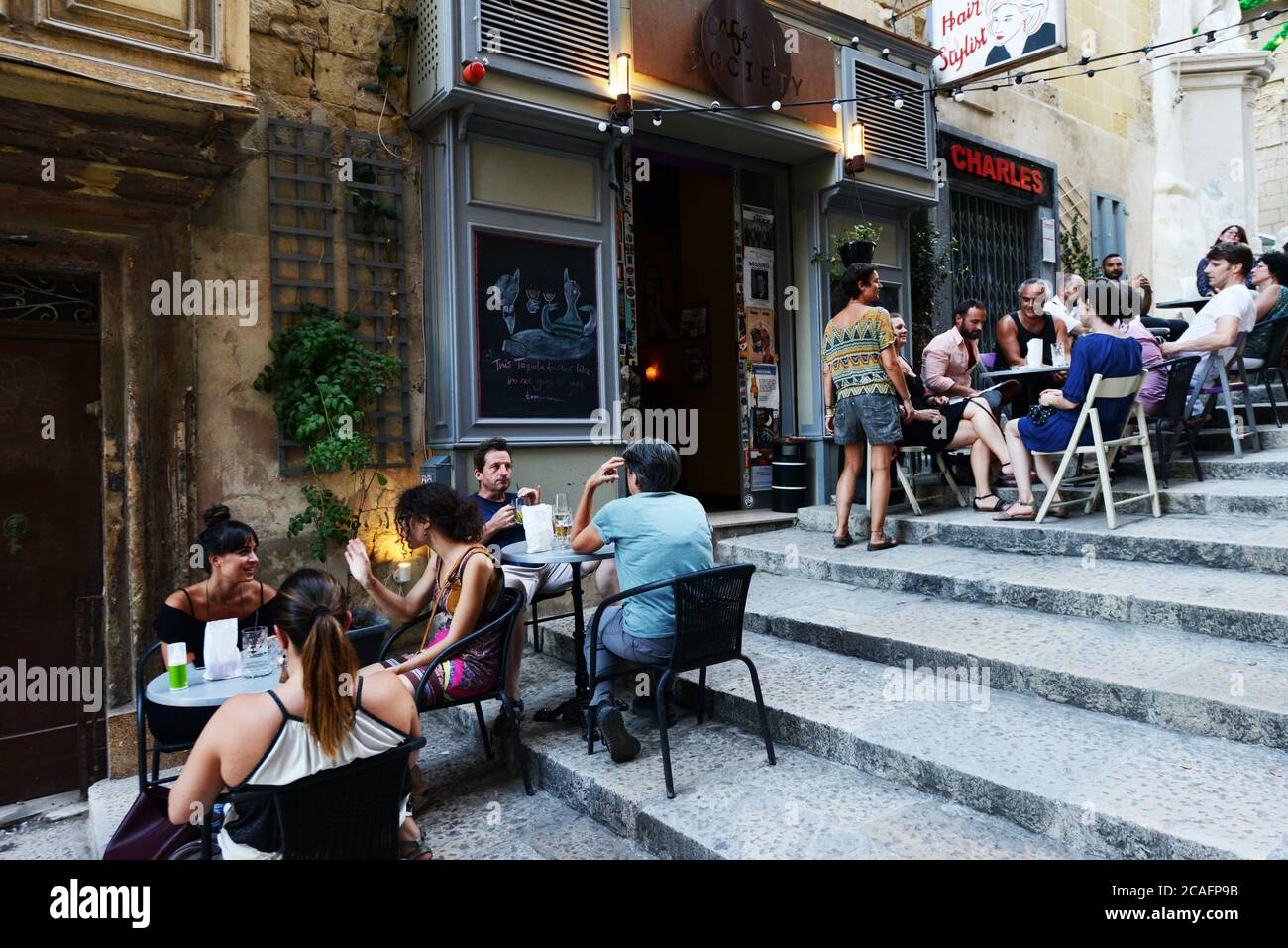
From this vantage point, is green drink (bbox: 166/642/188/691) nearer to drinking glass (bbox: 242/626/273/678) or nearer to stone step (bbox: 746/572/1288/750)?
drinking glass (bbox: 242/626/273/678)

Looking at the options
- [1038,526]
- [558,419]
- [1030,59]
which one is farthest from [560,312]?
[1030,59]

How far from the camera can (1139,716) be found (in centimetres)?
327

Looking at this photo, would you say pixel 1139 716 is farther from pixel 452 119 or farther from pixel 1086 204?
pixel 1086 204

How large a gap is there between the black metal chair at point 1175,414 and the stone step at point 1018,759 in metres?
3.18

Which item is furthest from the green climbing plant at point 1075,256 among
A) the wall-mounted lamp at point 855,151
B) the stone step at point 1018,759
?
the stone step at point 1018,759

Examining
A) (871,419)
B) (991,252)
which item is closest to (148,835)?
(871,419)

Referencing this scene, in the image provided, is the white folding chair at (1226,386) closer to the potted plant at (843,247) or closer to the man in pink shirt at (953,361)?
the man in pink shirt at (953,361)

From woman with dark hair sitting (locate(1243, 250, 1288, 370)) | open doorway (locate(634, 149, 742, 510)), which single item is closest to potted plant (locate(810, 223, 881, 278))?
open doorway (locate(634, 149, 742, 510))

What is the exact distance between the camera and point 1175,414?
573 centimetres

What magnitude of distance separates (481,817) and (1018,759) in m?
2.16

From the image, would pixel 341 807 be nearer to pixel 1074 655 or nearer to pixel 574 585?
pixel 574 585

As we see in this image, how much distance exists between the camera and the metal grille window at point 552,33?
5.55 meters

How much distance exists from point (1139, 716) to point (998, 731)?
552mm

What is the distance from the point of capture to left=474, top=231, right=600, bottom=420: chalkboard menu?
5801 mm
